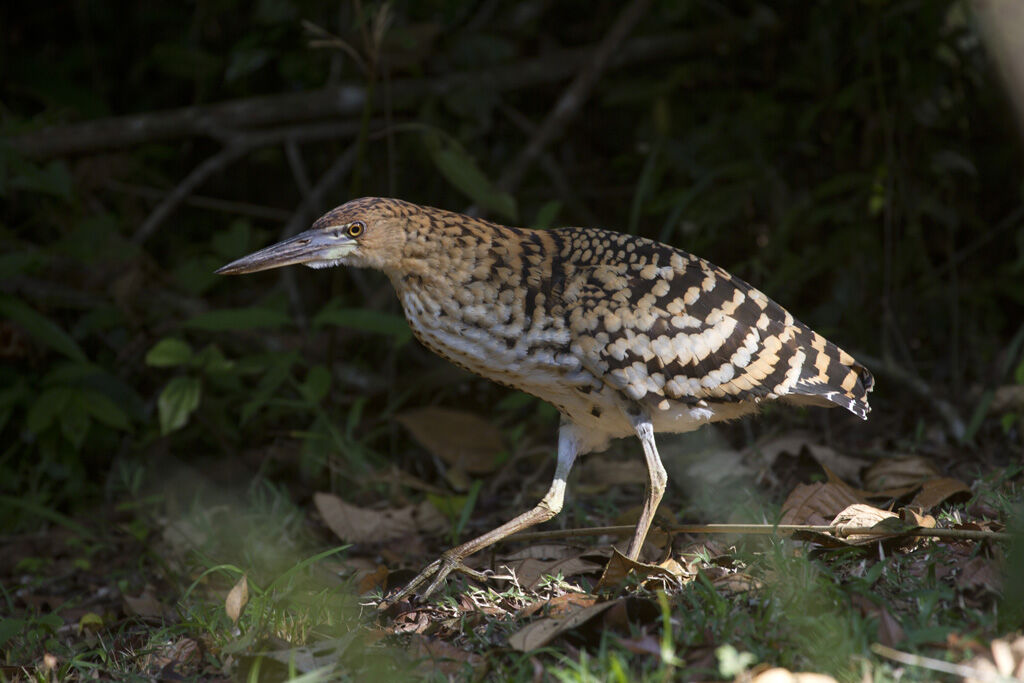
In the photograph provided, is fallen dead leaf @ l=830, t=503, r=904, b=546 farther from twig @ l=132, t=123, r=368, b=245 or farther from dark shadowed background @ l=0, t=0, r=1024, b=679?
twig @ l=132, t=123, r=368, b=245

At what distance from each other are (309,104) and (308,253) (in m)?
2.98

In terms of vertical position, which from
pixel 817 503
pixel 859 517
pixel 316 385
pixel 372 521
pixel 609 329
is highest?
pixel 609 329

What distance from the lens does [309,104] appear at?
6.25 meters

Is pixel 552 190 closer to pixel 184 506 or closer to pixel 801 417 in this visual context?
pixel 801 417

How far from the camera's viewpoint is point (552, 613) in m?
3.15

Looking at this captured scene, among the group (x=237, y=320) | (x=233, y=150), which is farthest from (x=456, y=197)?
(x=237, y=320)

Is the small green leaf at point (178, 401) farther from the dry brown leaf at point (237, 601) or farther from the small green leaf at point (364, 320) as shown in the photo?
the dry brown leaf at point (237, 601)

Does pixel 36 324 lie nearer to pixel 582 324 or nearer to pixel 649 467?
pixel 582 324

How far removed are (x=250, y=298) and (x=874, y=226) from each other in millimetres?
3717

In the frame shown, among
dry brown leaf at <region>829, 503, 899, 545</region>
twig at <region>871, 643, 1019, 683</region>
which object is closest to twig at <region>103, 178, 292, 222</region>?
dry brown leaf at <region>829, 503, 899, 545</region>

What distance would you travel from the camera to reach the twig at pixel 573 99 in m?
6.15

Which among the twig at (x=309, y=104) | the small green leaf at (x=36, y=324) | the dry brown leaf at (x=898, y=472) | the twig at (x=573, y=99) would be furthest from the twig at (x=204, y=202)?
the dry brown leaf at (x=898, y=472)

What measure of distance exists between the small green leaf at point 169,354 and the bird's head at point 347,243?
1795mm

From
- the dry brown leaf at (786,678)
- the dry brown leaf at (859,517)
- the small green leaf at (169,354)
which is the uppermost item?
the dry brown leaf at (786,678)
